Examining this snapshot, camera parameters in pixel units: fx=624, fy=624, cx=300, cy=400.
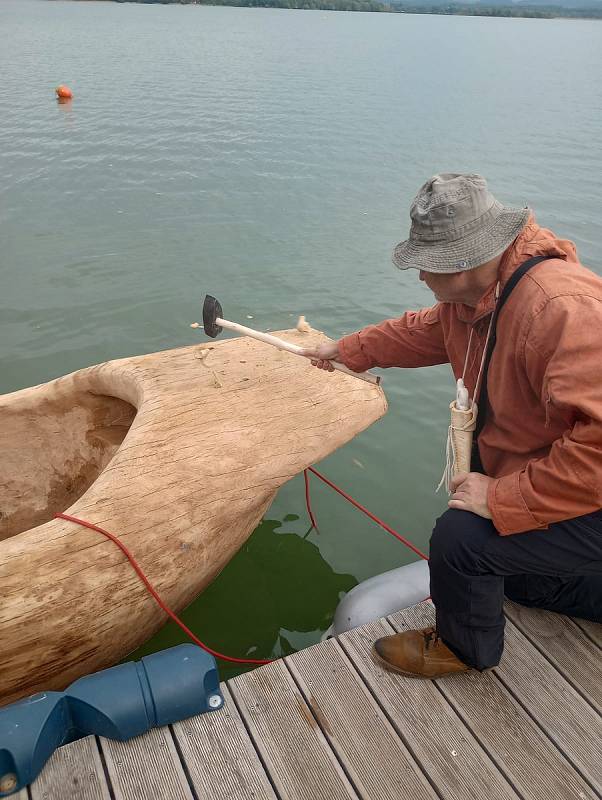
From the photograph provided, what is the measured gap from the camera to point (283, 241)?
29.6ft

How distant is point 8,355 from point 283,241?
14.2 feet

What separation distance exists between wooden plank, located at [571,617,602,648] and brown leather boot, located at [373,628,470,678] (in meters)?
0.65

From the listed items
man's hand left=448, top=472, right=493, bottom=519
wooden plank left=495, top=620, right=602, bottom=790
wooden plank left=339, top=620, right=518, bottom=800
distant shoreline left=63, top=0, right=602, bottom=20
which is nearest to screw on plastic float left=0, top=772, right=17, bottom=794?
wooden plank left=339, top=620, right=518, bottom=800

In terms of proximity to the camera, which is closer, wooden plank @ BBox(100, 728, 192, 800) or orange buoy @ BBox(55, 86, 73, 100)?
wooden plank @ BBox(100, 728, 192, 800)

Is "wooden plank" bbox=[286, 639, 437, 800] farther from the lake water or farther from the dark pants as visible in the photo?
the lake water

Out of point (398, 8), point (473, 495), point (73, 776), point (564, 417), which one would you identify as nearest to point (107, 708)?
point (73, 776)

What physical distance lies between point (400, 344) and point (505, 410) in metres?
0.93

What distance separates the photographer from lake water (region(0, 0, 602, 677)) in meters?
4.32

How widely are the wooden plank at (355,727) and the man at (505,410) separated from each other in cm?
22

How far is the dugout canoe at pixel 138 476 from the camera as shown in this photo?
7.68 ft

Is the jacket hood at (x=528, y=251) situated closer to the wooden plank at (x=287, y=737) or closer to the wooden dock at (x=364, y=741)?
the wooden dock at (x=364, y=741)

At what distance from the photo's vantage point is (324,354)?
128 inches

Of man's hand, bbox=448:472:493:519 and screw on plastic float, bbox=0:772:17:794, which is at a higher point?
man's hand, bbox=448:472:493:519

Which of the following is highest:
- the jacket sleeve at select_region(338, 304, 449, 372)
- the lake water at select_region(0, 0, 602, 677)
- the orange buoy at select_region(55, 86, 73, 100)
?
the orange buoy at select_region(55, 86, 73, 100)
